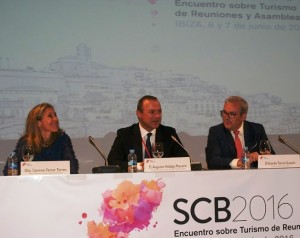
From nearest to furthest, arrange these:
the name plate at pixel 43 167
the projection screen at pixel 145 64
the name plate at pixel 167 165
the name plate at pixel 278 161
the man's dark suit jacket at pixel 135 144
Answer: the name plate at pixel 43 167, the name plate at pixel 167 165, the name plate at pixel 278 161, the man's dark suit jacket at pixel 135 144, the projection screen at pixel 145 64

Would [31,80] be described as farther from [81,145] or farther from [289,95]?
[289,95]

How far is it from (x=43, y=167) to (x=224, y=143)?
175 cm

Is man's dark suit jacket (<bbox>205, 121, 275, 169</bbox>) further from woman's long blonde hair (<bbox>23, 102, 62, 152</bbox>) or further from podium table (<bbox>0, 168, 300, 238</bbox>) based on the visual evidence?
woman's long blonde hair (<bbox>23, 102, 62, 152</bbox>)

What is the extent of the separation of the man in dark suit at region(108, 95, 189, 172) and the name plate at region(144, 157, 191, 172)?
100 cm

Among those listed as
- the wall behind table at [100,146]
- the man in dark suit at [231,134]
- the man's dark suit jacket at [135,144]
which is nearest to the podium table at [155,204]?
the man in dark suit at [231,134]

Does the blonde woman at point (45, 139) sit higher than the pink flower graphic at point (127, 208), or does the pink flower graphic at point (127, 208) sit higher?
the blonde woman at point (45, 139)

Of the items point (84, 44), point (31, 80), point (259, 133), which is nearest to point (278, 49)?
point (259, 133)

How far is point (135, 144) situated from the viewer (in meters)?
4.28

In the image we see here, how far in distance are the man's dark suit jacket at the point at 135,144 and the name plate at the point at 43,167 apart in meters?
1.05

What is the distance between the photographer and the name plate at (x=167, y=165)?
10.4 ft

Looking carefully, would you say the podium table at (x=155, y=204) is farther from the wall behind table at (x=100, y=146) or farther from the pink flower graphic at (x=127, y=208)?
Answer: the wall behind table at (x=100, y=146)

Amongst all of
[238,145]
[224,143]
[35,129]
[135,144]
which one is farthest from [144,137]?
[35,129]

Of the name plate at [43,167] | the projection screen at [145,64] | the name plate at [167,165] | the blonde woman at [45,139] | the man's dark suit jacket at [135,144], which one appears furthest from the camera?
the projection screen at [145,64]

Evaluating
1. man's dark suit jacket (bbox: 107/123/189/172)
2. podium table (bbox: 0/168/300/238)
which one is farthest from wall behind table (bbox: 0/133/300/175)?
podium table (bbox: 0/168/300/238)
